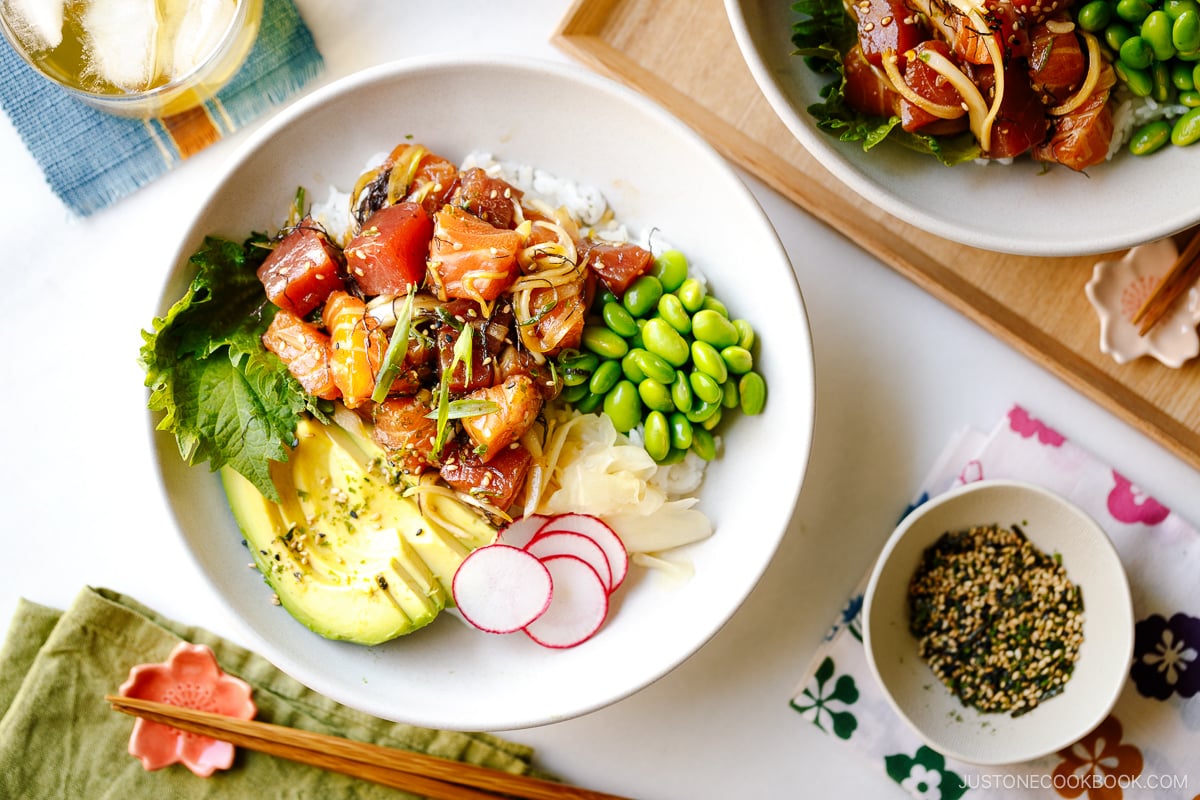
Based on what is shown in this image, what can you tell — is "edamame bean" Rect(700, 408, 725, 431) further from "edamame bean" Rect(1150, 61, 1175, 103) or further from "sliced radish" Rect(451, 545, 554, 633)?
"edamame bean" Rect(1150, 61, 1175, 103)

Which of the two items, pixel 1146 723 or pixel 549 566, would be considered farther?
pixel 1146 723

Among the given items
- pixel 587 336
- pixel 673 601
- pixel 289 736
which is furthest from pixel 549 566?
pixel 289 736

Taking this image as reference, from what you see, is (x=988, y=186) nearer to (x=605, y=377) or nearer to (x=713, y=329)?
(x=713, y=329)

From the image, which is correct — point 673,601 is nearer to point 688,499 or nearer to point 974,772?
point 688,499

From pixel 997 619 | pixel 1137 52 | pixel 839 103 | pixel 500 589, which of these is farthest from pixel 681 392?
pixel 1137 52

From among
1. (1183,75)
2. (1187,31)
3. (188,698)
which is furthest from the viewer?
(188,698)

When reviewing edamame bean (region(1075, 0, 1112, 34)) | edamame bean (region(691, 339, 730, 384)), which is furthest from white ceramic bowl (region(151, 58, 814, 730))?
edamame bean (region(1075, 0, 1112, 34))

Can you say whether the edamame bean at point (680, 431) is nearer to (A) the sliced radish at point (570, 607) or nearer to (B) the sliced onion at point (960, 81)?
(A) the sliced radish at point (570, 607)
